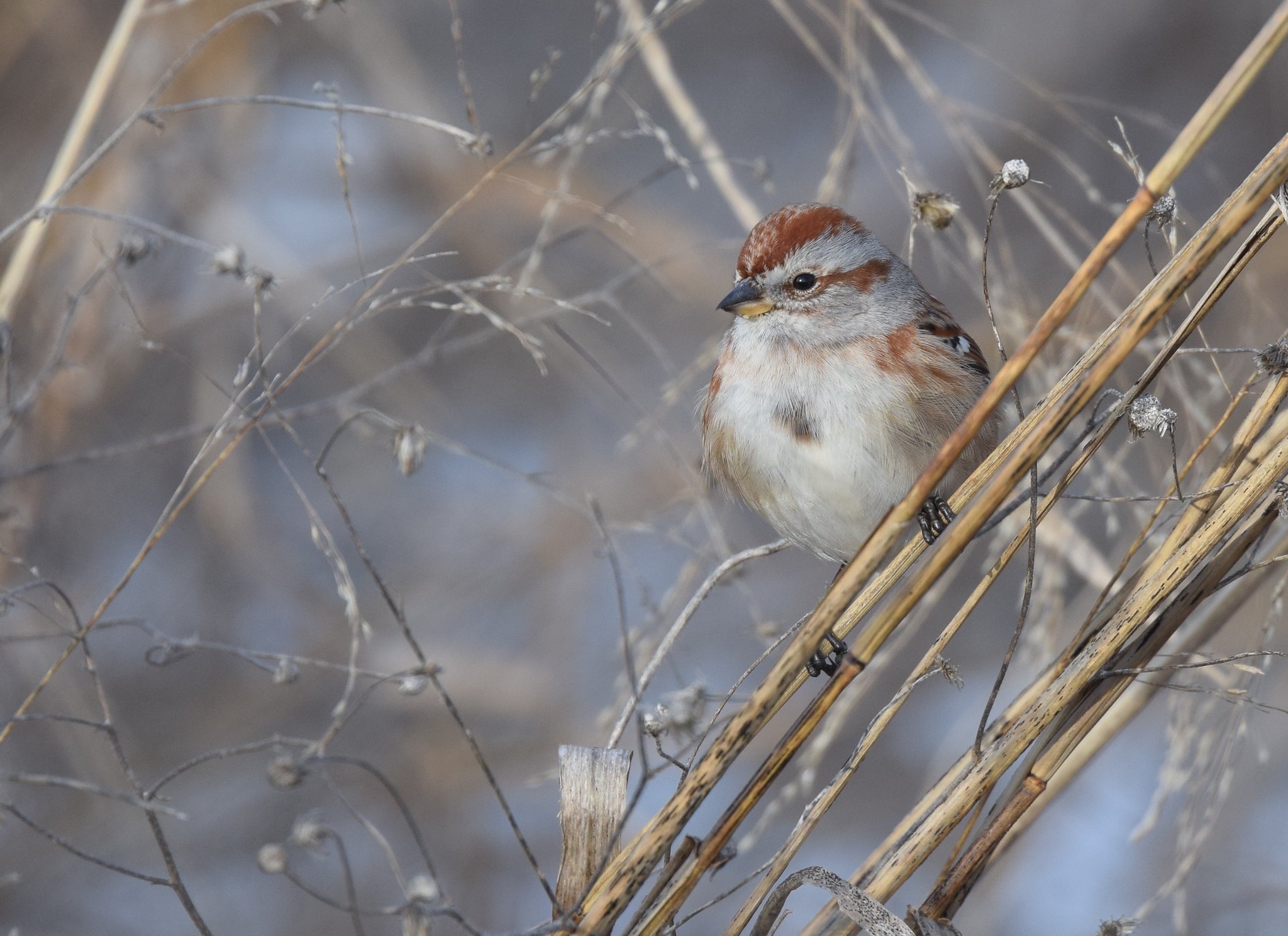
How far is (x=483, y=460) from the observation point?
2.65 meters

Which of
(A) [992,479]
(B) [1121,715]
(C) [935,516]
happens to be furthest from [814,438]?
(A) [992,479]

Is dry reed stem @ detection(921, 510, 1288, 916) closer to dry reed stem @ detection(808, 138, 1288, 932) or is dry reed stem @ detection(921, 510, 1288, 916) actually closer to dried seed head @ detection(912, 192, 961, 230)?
dry reed stem @ detection(808, 138, 1288, 932)

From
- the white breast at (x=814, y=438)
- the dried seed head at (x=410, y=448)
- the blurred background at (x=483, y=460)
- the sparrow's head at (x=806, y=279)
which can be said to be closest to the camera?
the dried seed head at (x=410, y=448)

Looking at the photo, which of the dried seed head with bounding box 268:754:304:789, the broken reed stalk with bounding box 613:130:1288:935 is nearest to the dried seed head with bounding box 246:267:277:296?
the dried seed head with bounding box 268:754:304:789

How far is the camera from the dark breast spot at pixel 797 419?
2.50m

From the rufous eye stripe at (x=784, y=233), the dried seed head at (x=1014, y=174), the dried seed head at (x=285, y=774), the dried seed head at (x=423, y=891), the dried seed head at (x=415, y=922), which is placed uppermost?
the rufous eye stripe at (x=784, y=233)

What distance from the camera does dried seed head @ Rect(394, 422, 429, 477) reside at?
6.66 ft

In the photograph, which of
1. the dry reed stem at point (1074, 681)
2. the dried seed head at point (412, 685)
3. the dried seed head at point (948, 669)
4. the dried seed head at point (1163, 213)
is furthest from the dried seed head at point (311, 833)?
the dried seed head at point (1163, 213)

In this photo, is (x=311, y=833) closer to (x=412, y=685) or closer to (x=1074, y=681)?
(x=412, y=685)

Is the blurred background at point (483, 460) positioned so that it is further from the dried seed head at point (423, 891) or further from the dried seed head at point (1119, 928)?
the dried seed head at point (423, 891)

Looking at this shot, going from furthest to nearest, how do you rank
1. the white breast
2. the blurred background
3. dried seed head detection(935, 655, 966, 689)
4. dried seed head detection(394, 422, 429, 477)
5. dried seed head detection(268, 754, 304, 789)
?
the blurred background
the white breast
dried seed head detection(394, 422, 429, 477)
dried seed head detection(268, 754, 304, 789)
dried seed head detection(935, 655, 966, 689)

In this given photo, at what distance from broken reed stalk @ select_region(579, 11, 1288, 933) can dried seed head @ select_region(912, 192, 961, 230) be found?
560mm

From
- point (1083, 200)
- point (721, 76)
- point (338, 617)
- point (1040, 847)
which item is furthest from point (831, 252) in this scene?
point (721, 76)

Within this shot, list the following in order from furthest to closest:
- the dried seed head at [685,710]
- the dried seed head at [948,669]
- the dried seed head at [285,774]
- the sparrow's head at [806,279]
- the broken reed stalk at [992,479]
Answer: the sparrow's head at [806,279] → the dried seed head at [685,710] → the dried seed head at [285,774] → the dried seed head at [948,669] → the broken reed stalk at [992,479]
